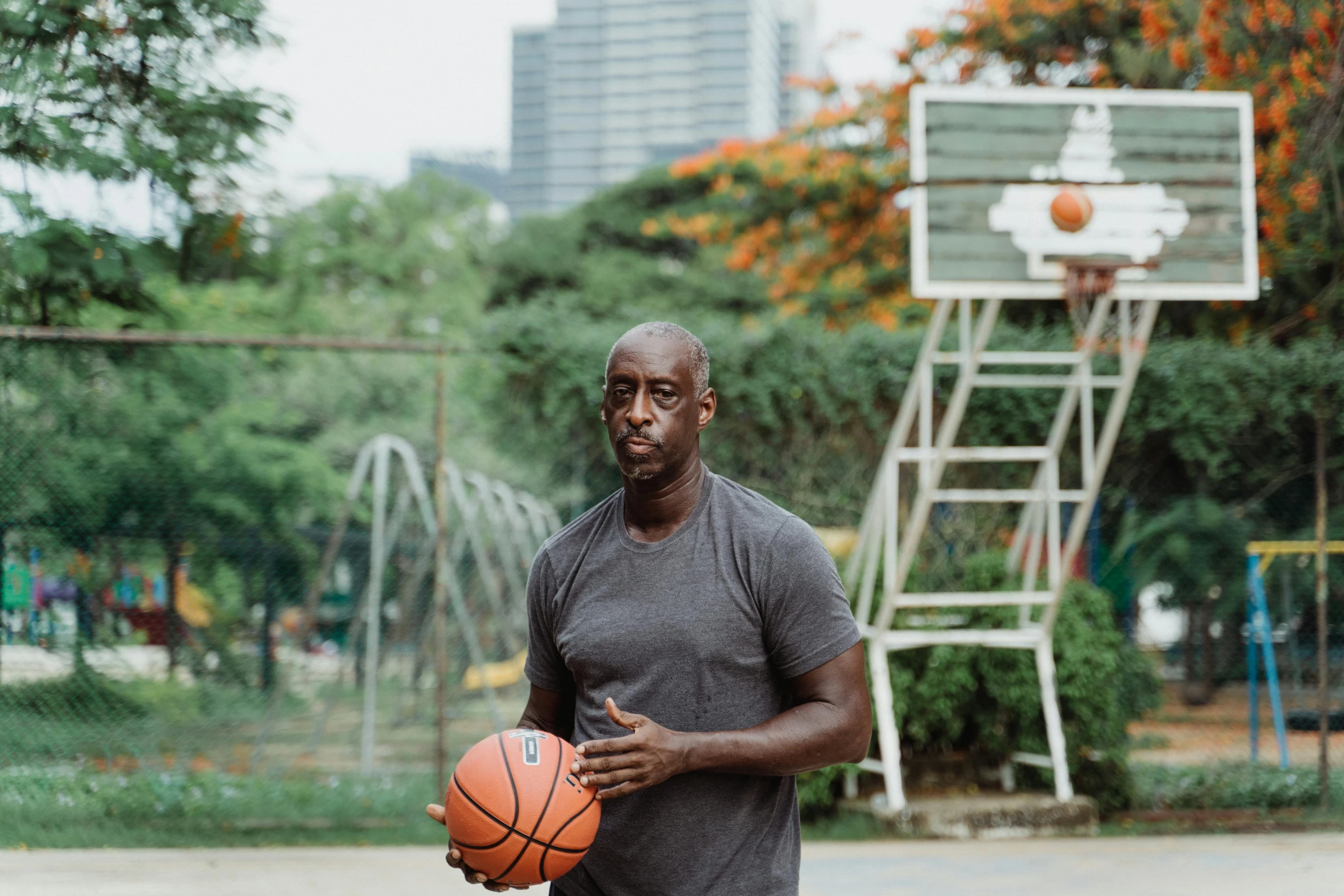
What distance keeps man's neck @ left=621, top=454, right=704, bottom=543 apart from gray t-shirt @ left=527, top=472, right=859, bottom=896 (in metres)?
0.02

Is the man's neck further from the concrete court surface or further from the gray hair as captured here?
the concrete court surface

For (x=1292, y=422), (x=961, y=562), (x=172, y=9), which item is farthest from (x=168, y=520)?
(x=1292, y=422)

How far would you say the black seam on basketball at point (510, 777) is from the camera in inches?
89.4

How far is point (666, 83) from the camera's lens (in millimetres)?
110938

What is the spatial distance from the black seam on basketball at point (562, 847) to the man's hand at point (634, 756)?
0.14m

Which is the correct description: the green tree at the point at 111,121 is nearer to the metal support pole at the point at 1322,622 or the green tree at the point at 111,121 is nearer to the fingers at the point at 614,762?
the fingers at the point at 614,762

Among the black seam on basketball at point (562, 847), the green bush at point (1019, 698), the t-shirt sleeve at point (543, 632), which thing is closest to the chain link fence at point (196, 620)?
the green bush at point (1019, 698)

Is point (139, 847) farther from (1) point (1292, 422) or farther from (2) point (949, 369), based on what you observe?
(1) point (1292, 422)

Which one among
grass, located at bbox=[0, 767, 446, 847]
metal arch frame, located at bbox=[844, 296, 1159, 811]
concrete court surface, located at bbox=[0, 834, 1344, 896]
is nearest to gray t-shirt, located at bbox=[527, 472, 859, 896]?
concrete court surface, located at bbox=[0, 834, 1344, 896]

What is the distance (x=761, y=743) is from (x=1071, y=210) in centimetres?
484

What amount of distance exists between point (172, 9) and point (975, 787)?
5.92 meters

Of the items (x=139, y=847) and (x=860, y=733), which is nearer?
(x=860, y=733)

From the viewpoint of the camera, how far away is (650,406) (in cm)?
223

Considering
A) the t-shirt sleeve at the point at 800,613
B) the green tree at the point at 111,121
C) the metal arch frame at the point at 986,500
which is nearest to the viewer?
the t-shirt sleeve at the point at 800,613
